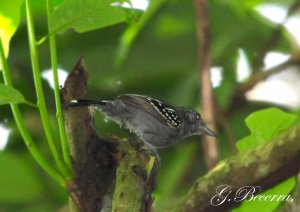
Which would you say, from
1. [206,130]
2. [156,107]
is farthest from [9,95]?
[156,107]

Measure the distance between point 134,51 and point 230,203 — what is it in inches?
117

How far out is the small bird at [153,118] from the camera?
5.33 m

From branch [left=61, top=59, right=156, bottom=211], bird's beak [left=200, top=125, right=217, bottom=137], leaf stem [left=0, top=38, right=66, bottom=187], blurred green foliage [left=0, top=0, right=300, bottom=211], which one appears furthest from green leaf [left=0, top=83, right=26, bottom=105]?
bird's beak [left=200, top=125, right=217, bottom=137]

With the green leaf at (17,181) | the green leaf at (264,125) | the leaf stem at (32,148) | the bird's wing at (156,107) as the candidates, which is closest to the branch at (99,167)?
the leaf stem at (32,148)

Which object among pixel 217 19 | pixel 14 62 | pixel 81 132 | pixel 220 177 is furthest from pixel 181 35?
pixel 220 177

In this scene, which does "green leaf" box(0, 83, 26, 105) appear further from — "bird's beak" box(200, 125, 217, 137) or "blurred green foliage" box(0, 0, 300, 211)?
"bird's beak" box(200, 125, 217, 137)

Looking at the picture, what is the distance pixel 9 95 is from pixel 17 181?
1596mm

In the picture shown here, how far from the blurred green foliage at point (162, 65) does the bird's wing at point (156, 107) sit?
4.2 inches

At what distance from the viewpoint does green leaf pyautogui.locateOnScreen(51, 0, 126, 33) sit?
3395mm

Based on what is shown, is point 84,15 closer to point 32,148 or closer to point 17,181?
point 32,148

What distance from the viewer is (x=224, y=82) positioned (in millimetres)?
5258

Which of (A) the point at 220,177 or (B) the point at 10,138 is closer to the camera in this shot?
(A) the point at 220,177

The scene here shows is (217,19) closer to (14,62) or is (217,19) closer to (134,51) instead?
(134,51)

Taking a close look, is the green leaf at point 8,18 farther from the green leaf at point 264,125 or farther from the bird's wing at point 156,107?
the bird's wing at point 156,107
